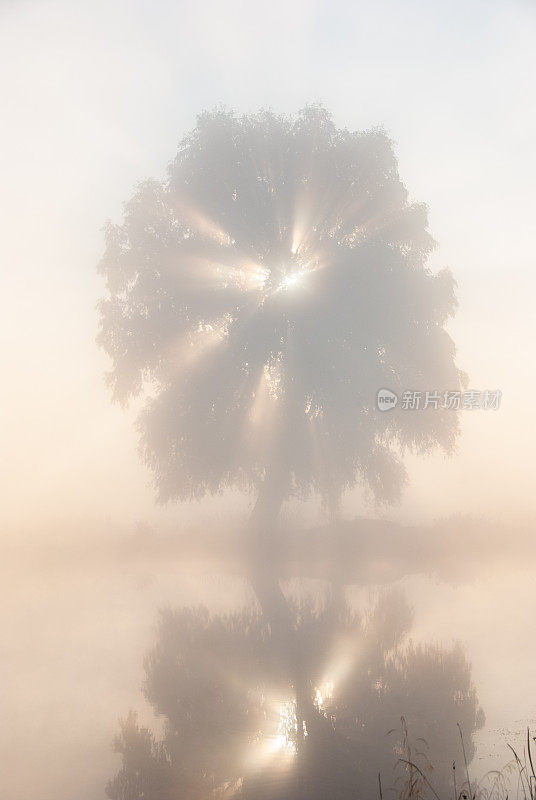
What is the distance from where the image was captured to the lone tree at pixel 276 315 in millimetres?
19797

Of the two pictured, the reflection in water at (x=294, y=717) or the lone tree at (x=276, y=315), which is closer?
the reflection in water at (x=294, y=717)

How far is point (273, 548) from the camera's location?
782 inches

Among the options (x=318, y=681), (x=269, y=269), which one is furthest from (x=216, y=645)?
(x=269, y=269)

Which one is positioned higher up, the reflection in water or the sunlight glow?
the sunlight glow

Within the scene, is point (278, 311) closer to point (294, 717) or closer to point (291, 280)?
point (291, 280)

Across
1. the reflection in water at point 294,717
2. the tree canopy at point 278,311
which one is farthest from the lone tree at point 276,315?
the reflection in water at point 294,717

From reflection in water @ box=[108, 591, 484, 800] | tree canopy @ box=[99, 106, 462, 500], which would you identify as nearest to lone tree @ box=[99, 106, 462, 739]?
tree canopy @ box=[99, 106, 462, 500]

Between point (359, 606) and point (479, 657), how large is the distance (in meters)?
3.70

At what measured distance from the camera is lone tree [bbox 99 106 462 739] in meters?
19.8

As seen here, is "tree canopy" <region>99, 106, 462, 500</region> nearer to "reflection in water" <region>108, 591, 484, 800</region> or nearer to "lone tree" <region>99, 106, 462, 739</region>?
"lone tree" <region>99, 106, 462, 739</region>

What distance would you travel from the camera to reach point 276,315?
20.3 meters

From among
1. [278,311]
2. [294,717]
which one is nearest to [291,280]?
[278,311]

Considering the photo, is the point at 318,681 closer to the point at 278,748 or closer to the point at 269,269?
the point at 278,748

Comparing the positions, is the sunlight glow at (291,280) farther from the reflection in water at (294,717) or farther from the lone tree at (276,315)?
the reflection in water at (294,717)
